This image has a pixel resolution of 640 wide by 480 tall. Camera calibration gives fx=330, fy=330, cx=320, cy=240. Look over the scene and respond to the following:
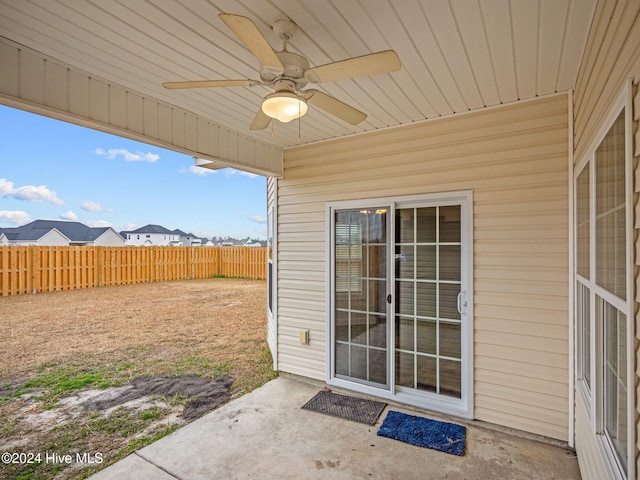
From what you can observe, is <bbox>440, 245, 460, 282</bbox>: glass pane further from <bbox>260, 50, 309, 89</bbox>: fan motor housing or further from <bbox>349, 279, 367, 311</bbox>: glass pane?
<bbox>260, 50, 309, 89</bbox>: fan motor housing

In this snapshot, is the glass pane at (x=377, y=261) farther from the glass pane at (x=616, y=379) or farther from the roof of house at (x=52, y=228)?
the roof of house at (x=52, y=228)

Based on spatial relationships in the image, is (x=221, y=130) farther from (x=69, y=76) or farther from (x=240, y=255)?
(x=240, y=255)

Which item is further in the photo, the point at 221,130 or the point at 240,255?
the point at 240,255

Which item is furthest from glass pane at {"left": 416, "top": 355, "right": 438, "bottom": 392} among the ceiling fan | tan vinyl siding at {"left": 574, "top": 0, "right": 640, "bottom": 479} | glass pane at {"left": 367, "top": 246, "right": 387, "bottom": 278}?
the ceiling fan

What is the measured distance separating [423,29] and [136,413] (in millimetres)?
3828

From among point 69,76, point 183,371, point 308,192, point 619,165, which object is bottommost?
point 183,371

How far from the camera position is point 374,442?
104 inches

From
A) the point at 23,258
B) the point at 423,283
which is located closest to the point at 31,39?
the point at 423,283

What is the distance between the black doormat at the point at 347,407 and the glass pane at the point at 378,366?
23cm

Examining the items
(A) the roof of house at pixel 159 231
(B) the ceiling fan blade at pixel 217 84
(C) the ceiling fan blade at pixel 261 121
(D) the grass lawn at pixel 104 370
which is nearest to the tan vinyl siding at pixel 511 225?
(C) the ceiling fan blade at pixel 261 121

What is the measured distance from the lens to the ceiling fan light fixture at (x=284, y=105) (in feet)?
5.49

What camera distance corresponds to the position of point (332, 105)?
6.44 feet

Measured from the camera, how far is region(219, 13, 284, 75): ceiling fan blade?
49.2 inches

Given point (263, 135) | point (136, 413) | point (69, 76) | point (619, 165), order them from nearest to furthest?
point (619, 165) → point (69, 76) → point (136, 413) → point (263, 135)
